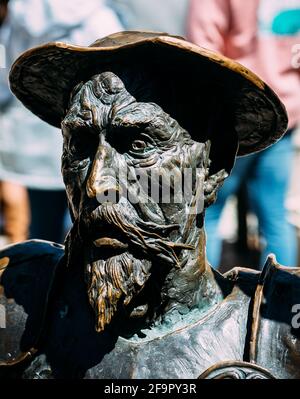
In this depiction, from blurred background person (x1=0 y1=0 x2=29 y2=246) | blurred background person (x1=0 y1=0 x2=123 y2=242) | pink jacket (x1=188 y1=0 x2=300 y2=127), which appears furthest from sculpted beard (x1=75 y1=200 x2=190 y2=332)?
blurred background person (x1=0 y1=0 x2=29 y2=246)

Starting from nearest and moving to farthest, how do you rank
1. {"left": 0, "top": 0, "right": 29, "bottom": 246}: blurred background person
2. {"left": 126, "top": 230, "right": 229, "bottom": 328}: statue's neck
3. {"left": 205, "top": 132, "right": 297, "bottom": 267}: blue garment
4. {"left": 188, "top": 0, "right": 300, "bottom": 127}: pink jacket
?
{"left": 126, "top": 230, "right": 229, "bottom": 328}: statue's neck
{"left": 188, "top": 0, "right": 300, "bottom": 127}: pink jacket
{"left": 205, "top": 132, "right": 297, "bottom": 267}: blue garment
{"left": 0, "top": 0, "right": 29, "bottom": 246}: blurred background person

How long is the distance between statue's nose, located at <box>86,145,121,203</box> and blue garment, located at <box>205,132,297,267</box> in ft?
5.62

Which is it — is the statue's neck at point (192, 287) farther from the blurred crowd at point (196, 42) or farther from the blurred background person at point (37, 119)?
the blurred background person at point (37, 119)

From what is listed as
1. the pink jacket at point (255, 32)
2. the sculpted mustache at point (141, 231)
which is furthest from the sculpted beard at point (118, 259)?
the pink jacket at point (255, 32)

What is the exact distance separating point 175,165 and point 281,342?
0.49m

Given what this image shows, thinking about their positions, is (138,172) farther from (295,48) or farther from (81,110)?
(295,48)

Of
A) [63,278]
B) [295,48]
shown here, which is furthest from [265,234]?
[63,278]

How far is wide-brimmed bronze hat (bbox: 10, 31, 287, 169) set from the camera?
2.23m

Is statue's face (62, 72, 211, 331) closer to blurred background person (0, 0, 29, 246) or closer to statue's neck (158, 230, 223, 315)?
statue's neck (158, 230, 223, 315)

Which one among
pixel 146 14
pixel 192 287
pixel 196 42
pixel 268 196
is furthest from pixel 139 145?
pixel 268 196

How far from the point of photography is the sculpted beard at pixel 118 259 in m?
2.22

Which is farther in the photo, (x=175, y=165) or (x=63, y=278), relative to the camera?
(x=63, y=278)

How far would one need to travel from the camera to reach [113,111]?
2.23 meters

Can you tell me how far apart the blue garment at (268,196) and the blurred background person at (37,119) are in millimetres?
720
